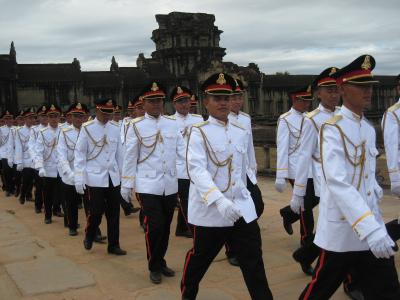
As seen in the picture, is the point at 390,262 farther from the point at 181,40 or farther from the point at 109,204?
the point at 181,40

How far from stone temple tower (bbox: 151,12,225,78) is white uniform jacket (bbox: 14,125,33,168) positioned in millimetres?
34053

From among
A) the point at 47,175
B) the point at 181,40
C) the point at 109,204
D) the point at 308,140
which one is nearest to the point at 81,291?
the point at 109,204

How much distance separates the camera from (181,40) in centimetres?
4725

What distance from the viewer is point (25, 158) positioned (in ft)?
38.9

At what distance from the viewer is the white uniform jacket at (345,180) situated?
3.22m

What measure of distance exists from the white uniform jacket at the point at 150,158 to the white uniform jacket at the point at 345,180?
8.12ft

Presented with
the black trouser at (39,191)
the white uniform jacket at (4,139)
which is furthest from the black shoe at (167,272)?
the white uniform jacket at (4,139)

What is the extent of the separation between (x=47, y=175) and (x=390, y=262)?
25.0 ft

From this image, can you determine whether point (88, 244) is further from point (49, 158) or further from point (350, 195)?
point (350, 195)

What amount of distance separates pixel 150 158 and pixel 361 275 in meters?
3.01

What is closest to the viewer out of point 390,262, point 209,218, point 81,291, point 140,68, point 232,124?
point 390,262

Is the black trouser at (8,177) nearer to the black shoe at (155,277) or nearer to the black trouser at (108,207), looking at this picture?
the black trouser at (108,207)

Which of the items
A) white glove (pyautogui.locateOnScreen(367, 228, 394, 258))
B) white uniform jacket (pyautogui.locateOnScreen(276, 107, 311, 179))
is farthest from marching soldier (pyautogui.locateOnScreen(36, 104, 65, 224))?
white glove (pyautogui.locateOnScreen(367, 228, 394, 258))

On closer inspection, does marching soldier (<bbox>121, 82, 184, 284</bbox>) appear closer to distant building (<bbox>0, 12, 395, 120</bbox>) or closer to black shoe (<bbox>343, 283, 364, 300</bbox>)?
black shoe (<bbox>343, 283, 364, 300</bbox>)
